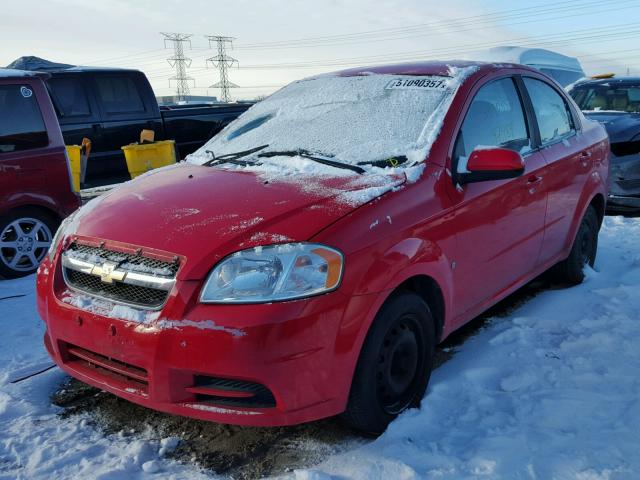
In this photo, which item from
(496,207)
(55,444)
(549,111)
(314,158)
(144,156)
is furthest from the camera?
(144,156)

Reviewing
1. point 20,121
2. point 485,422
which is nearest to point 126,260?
point 485,422

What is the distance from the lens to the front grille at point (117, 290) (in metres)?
2.43

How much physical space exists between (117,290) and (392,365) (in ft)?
4.07

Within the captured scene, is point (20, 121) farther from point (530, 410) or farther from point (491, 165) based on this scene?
point (530, 410)

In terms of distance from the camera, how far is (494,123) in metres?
3.60

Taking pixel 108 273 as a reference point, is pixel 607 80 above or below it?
above

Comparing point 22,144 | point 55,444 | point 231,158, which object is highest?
point 231,158

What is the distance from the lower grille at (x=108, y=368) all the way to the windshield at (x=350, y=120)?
54.2 inches

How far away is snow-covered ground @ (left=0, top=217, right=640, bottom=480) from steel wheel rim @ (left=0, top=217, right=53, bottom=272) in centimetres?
164

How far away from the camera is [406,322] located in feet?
9.11

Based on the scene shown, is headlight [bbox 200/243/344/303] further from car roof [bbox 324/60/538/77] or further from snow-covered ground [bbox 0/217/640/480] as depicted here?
car roof [bbox 324/60/538/77]

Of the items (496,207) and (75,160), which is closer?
(496,207)

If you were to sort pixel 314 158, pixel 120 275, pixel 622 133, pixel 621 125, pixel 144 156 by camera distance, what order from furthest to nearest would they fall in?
1. pixel 144 156
2. pixel 621 125
3. pixel 622 133
4. pixel 314 158
5. pixel 120 275

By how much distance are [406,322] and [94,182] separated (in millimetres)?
7271
